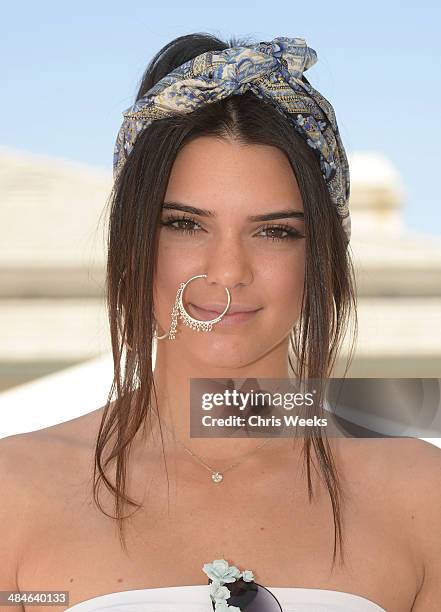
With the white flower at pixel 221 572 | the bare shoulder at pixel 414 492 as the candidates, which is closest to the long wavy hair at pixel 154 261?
the bare shoulder at pixel 414 492

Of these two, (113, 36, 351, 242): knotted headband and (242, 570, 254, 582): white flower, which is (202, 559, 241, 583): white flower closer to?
(242, 570, 254, 582): white flower

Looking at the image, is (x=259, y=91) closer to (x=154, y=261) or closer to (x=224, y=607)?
(x=154, y=261)

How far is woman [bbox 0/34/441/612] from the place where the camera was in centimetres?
207

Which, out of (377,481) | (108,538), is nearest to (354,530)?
(377,481)

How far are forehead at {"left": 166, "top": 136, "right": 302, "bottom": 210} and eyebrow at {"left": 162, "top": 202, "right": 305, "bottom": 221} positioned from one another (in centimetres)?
2

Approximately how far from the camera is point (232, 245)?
204 centimetres

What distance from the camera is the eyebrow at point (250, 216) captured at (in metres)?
2.04

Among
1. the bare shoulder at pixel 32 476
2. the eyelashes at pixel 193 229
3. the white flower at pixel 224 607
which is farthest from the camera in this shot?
the bare shoulder at pixel 32 476

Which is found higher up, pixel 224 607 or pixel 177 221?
pixel 177 221

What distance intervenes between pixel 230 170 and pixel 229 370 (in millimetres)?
494

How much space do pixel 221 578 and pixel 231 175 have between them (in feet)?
3.00

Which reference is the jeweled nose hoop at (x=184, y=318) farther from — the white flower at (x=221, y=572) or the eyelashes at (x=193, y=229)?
the white flower at (x=221, y=572)

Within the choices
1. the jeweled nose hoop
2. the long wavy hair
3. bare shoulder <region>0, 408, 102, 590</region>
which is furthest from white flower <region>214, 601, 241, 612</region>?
the jeweled nose hoop

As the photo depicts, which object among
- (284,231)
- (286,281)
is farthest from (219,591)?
(284,231)
